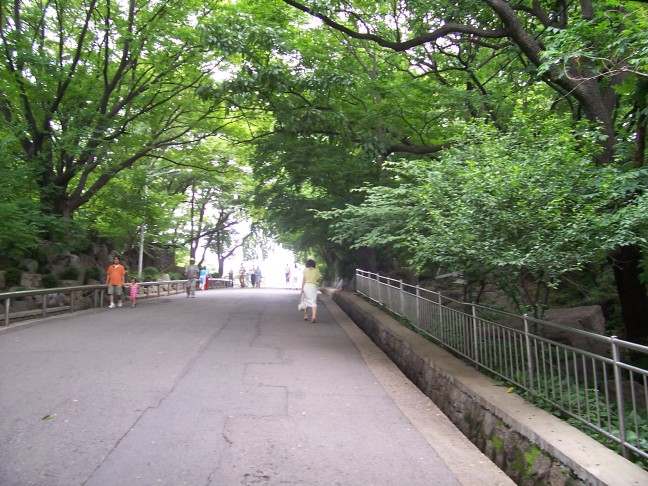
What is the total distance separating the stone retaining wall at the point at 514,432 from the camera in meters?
3.44

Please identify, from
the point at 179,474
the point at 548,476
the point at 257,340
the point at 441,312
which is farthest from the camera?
the point at 257,340

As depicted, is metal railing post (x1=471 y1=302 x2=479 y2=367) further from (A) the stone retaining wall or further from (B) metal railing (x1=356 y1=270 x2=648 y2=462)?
(A) the stone retaining wall

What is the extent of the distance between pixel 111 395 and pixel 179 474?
250 centimetres

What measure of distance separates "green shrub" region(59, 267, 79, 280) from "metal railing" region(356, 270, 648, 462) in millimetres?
13807

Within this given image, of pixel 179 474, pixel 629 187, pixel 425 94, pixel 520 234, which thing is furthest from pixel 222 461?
pixel 425 94

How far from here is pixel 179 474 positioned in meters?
4.04

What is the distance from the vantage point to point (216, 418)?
543 centimetres

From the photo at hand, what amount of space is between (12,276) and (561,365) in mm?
15998

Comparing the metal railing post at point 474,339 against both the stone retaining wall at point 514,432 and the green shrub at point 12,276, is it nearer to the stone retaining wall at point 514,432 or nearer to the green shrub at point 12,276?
the stone retaining wall at point 514,432

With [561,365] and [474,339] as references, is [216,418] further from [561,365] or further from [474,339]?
[561,365]

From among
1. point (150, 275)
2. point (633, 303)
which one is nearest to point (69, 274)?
point (150, 275)

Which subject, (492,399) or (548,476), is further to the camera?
(492,399)

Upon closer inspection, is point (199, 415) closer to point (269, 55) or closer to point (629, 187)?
point (629, 187)

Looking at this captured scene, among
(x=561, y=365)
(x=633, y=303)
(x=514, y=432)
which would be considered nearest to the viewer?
(x=514, y=432)
